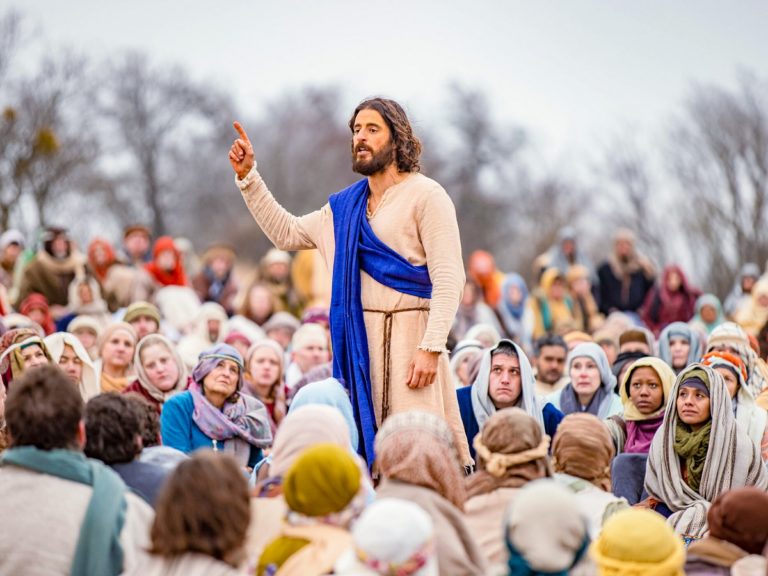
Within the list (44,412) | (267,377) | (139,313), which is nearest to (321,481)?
(44,412)

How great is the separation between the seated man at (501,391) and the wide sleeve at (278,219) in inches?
59.4

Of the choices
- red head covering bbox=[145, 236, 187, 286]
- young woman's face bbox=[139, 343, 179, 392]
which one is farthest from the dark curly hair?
red head covering bbox=[145, 236, 187, 286]

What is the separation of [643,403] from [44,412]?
4.11m

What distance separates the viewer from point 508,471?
5.52 meters

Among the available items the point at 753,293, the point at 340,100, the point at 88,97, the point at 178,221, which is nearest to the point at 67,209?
the point at 88,97

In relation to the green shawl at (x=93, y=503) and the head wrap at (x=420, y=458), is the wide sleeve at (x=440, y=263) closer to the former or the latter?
the head wrap at (x=420, y=458)

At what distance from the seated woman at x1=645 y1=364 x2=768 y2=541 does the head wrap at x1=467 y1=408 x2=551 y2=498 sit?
1922mm

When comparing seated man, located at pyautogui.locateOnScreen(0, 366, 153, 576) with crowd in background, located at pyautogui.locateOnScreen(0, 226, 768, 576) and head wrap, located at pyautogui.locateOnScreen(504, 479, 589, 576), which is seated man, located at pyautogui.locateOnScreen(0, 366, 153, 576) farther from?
head wrap, located at pyautogui.locateOnScreen(504, 479, 589, 576)

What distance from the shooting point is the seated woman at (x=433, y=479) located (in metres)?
5.01

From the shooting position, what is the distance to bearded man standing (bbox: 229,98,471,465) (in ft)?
21.3

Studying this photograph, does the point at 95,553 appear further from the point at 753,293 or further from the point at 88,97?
the point at 88,97

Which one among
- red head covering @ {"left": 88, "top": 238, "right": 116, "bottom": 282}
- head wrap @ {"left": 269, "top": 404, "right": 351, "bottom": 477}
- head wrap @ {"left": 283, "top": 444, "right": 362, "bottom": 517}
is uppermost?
red head covering @ {"left": 88, "top": 238, "right": 116, "bottom": 282}

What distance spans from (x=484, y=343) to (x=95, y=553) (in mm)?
6951

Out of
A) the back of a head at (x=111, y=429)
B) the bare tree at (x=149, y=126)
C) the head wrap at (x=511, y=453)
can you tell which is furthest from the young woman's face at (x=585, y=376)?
the bare tree at (x=149, y=126)
